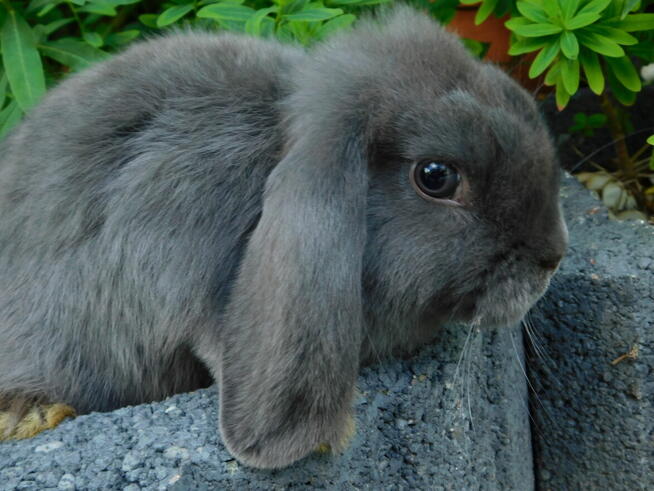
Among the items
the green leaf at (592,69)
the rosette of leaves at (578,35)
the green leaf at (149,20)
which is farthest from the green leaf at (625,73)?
the green leaf at (149,20)

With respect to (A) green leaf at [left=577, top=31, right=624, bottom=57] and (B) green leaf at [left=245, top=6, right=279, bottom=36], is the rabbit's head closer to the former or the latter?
(B) green leaf at [left=245, top=6, right=279, bottom=36]

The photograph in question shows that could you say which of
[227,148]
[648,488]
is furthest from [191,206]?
[648,488]

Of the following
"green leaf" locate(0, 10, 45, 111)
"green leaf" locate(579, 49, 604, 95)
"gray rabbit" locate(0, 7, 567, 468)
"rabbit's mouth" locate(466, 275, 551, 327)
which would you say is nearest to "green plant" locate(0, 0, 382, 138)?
"green leaf" locate(0, 10, 45, 111)

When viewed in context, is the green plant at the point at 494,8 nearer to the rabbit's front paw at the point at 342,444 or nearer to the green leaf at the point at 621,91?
the green leaf at the point at 621,91

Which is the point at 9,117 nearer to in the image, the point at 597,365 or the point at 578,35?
the point at 578,35

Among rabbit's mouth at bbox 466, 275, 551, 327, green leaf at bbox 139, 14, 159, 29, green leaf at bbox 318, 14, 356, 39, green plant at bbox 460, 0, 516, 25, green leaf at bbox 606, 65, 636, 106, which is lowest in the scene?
green leaf at bbox 606, 65, 636, 106

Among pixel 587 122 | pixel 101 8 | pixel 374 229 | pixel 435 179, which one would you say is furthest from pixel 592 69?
pixel 101 8
